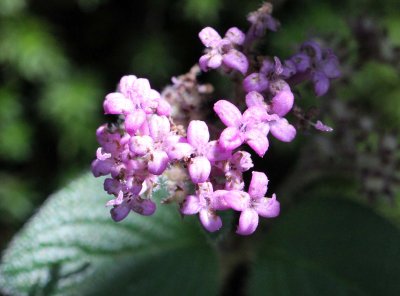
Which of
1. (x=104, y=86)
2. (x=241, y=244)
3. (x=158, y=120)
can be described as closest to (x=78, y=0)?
(x=104, y=86)

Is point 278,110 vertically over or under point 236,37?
under

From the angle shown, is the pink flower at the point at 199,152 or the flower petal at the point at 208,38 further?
the flower petal at the point at 208,38

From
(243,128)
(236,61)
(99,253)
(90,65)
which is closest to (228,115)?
(243,128)

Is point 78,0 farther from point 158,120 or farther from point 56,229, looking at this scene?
point 158,120

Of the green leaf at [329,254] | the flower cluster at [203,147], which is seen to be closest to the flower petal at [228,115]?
the flower cluster at [203,147]

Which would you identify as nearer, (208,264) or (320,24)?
(208,264)

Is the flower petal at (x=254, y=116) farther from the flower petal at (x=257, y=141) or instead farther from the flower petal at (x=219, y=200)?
the flower petal at (x=219, y=200)

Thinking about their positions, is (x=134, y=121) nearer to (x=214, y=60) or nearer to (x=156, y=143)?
(x=156, y=143)
